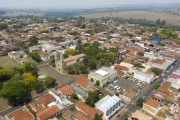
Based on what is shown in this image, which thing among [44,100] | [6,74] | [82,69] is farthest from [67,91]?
[6,74]

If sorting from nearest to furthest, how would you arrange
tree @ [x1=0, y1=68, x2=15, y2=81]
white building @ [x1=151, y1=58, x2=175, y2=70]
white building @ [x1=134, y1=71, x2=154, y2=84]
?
tree @ [x1=0, y1=68, x2=15, y2=81] < white building @ [x1=134, y1=71, x2=154, y2=84] < white building @ [x1=151, y1=58, x2=175, y2=70]

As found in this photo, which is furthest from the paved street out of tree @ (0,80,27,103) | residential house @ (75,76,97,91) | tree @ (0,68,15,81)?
tree @ (0,68,15,81)

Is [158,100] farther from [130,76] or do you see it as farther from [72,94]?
[72,94]

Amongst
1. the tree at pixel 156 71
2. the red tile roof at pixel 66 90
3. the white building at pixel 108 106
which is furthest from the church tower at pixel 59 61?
the tree at pixel 156 71

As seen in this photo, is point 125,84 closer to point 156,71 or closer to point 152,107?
point 156,71

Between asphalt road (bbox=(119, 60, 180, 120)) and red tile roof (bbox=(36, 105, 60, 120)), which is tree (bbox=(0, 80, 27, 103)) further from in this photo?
asphalt road (bbox=(119, 60, 180, 120))

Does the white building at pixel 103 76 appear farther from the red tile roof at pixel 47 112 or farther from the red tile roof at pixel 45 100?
the red tile roof at pixel 47 112

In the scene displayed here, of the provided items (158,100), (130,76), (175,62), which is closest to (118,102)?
(158,100)
